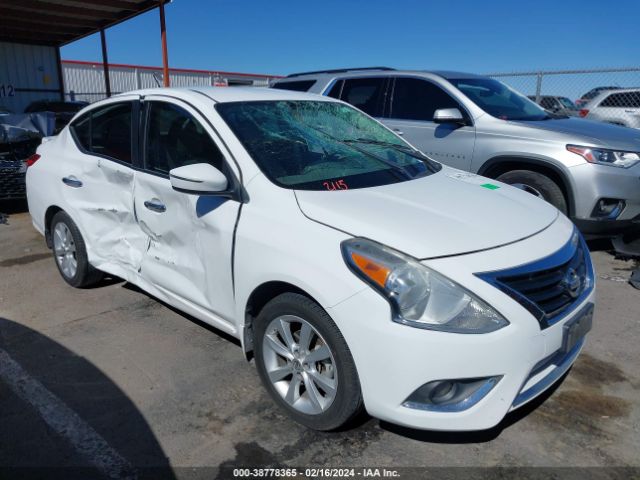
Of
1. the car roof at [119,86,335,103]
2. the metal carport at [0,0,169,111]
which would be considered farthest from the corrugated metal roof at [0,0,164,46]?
the car roof at [119,86,335,103]

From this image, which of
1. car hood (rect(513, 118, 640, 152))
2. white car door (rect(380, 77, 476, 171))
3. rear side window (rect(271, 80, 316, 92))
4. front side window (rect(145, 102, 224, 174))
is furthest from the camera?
rear side window (rect(271, 80, 316, 92))

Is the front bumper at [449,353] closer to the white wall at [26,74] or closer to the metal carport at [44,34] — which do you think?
the metal carport at [44,34]

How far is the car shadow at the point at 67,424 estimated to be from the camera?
233cm

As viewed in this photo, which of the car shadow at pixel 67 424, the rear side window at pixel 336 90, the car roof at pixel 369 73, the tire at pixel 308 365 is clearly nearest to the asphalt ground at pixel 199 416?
the car shadow at pixel 67 424

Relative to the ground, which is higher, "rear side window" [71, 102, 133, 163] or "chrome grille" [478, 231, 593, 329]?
"rear side window" [71, 102, 133, 163]

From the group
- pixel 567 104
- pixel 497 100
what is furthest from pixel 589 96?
pixel 497 100

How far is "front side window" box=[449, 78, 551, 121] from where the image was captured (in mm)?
5531

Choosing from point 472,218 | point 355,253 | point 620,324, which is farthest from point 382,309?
point 620,324

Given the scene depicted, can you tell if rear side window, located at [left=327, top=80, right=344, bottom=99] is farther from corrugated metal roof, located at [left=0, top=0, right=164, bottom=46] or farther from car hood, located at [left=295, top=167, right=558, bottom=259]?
corrugated metal roof, located at [left=0, top=0, right=164, bottom=46]

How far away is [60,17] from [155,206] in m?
10.4

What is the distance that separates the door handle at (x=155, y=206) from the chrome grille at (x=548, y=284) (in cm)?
202

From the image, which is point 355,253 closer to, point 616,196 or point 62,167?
point 62,167

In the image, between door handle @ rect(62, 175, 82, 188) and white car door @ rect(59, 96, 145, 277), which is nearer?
white car door @ rect(59, 96, 145, 277)

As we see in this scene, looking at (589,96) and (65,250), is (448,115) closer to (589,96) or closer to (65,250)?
(65,250)
